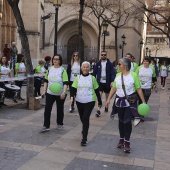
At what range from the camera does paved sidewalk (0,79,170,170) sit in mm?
5695

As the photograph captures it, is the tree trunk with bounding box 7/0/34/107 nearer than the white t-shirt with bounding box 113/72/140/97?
No

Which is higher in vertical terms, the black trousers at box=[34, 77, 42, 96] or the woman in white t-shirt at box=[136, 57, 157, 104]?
the woman in white t-shirt at box=[136, 57, 157, 104]

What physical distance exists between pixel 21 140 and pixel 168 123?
4.52 meters

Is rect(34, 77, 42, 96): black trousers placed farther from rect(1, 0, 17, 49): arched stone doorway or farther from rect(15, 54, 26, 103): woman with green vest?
rect(1, 0, 17, 49): arched stone doorway

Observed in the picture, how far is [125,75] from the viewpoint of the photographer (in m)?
6.55

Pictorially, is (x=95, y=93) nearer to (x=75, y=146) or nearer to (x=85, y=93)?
(x=85, y=93)

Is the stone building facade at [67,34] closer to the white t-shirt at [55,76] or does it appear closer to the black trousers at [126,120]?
the white t-shirt at [55,76]

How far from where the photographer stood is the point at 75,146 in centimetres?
680

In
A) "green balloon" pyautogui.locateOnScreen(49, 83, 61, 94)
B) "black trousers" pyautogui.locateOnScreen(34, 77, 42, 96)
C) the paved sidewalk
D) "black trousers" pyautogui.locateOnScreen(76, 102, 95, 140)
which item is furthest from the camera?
"black trousers" pyautogui.locateOnScreen(34, 77, 42, 96)

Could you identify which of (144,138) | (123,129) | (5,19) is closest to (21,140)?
(123,129)

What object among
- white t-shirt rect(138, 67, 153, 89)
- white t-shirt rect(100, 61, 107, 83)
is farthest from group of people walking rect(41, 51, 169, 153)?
white t-shirt rect(138, 67, 153, 89)

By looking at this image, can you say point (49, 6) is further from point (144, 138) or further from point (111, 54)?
point (144, 138)

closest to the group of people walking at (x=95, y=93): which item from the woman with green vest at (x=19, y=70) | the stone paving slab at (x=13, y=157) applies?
the stone paving slab at (x=13, y=157)

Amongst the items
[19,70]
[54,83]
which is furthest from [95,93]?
[19,70]
